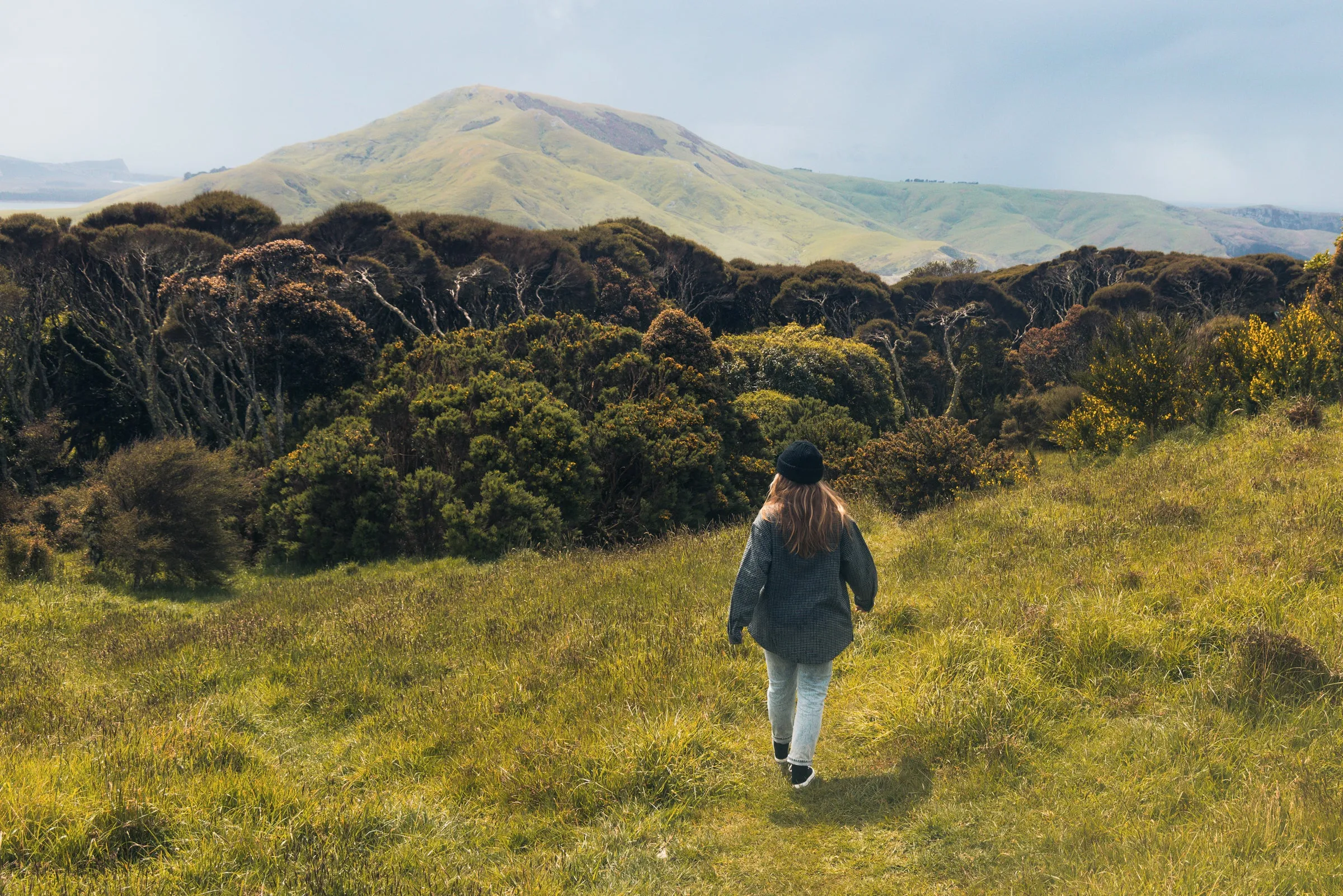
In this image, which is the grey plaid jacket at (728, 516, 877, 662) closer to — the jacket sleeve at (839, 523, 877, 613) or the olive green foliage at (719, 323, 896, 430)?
the jacket sleeve at (839, 523, 877, 613)

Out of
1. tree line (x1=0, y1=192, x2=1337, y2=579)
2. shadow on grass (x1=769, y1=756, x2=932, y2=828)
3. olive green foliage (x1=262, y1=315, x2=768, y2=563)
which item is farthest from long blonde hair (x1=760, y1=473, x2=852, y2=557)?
olive green foliage (x1=262, y1=315, x2=768, y2=563)

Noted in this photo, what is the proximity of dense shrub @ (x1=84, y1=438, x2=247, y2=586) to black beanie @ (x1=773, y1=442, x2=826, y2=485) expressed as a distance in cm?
1279

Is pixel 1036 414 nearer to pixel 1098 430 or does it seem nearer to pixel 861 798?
pixel 1098 430

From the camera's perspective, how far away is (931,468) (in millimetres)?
13500

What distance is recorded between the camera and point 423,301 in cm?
2850

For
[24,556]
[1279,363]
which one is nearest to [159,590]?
[24,556]

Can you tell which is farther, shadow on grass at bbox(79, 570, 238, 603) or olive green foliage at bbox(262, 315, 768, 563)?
olive green foliage at bbox(262, 315, 768, 563)

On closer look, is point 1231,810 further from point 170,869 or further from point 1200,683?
point 170,869

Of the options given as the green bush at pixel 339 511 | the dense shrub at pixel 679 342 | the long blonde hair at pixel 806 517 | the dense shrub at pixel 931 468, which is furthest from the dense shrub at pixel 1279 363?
the green bush at pixel 339 511

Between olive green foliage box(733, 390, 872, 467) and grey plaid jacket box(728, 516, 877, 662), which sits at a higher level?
grey plaid jacket box(728, 516, 877, 662)

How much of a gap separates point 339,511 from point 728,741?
1315cm

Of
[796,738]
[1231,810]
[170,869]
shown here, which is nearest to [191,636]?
[170,869]

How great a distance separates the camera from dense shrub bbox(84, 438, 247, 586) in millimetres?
12148

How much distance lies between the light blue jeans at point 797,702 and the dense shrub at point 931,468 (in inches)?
352
